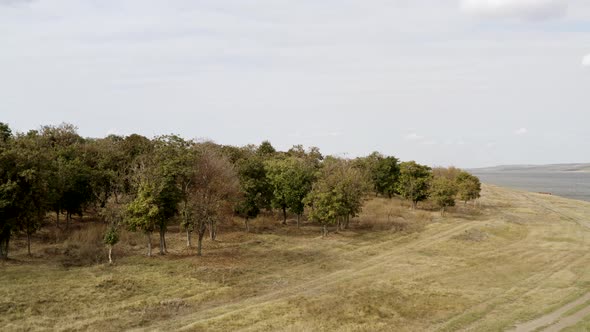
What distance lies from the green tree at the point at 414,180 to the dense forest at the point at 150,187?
8.09m

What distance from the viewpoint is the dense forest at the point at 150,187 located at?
4144cm

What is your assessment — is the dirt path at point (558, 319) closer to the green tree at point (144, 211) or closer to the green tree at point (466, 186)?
the green tree at point (144, 211)

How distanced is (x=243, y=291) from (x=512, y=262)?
31.8 meters

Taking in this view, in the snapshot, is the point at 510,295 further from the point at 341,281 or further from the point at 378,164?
the point at 378,164

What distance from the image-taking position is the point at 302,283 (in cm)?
3850

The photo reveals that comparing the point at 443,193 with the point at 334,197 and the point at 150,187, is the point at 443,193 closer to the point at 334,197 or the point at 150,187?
the point at 334,197

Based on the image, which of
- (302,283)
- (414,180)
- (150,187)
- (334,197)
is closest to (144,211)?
(150,187)

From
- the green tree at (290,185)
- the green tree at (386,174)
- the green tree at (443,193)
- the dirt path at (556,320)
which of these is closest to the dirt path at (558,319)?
the dirt path at (556,320)

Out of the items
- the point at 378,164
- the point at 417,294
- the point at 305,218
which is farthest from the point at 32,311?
the point at 378,164

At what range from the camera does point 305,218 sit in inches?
3027

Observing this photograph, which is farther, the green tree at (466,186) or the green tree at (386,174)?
the green tree at (386,174)

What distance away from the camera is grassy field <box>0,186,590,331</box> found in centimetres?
2878

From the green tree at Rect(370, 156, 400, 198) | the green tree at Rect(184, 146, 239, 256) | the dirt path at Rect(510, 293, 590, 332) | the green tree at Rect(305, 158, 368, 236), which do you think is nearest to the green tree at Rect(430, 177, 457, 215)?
Result: the green tree at Rect(370, 156, 400, 198)

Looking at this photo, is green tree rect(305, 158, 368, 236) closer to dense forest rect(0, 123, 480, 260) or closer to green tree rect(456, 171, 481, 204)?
dense forest rect(0, 123, 480, 260)
